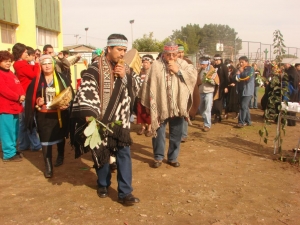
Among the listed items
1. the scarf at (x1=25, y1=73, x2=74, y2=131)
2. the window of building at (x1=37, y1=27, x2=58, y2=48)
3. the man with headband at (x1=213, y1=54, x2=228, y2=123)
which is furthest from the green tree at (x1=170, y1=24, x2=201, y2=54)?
the scarf at (x1=25, y1=73, x2=74, y2=131)

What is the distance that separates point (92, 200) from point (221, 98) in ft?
20.8

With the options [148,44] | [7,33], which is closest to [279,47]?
[7,33]

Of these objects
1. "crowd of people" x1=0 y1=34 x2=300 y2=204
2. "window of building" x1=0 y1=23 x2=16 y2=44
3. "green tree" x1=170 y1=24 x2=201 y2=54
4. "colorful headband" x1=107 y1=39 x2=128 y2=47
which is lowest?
"crowd of people" x1=0 y1=34 x2=300 y2=204

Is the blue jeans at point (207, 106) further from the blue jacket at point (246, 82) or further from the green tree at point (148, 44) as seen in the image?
the green tree at point (148, 44)

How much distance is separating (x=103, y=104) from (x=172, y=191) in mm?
1576

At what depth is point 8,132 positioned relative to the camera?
594 cm

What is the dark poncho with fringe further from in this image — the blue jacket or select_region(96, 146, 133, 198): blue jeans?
the blue jacket

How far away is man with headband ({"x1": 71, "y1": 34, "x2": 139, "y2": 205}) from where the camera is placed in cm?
400

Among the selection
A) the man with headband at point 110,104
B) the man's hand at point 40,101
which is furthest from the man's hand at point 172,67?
the man's hand at point 40,101

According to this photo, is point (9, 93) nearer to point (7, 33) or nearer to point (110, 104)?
point (110, 104)

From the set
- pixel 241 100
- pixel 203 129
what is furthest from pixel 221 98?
pixel 203 129

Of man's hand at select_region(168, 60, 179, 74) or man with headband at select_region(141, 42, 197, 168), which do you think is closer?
man's hand at select_region(168, 60, 179, 74)

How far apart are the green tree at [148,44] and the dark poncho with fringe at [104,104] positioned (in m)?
39.7

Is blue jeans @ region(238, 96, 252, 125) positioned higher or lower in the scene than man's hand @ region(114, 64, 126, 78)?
lower
